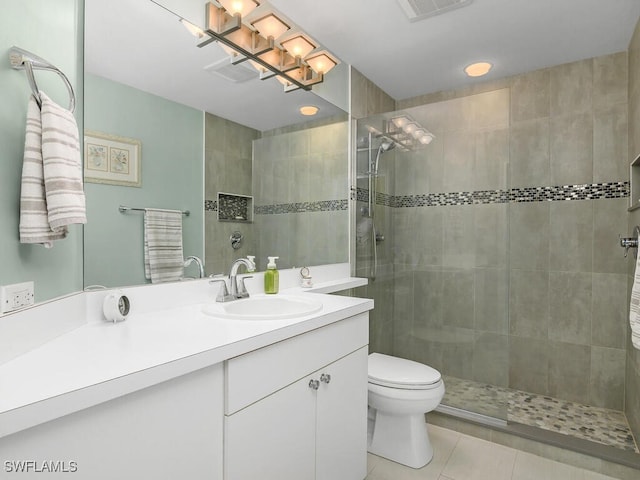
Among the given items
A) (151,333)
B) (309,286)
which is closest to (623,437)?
(309,286)

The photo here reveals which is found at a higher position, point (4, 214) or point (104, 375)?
point (4, 214)

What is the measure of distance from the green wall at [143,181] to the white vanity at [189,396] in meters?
0.13

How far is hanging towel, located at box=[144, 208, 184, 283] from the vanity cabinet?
2.01 feet

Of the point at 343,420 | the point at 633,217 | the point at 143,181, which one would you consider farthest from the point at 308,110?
the point at 633,217

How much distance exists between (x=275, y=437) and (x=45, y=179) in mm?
993

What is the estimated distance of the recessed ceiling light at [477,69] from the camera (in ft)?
8.41

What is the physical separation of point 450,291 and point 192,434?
2040mm

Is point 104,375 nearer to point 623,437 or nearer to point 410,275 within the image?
point 410,275

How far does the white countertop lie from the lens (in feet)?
2.07

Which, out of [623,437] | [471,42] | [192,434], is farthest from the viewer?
[471,42]

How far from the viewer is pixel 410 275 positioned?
2.66 meters

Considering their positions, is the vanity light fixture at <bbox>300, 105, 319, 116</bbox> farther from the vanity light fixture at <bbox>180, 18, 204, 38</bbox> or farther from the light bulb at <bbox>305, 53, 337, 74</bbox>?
the vanity light fixture at <bbox>180, 18, 204, 38</bbox>

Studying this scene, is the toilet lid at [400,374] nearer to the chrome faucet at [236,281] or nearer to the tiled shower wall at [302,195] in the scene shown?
the tiled shower wall at [302,195]
